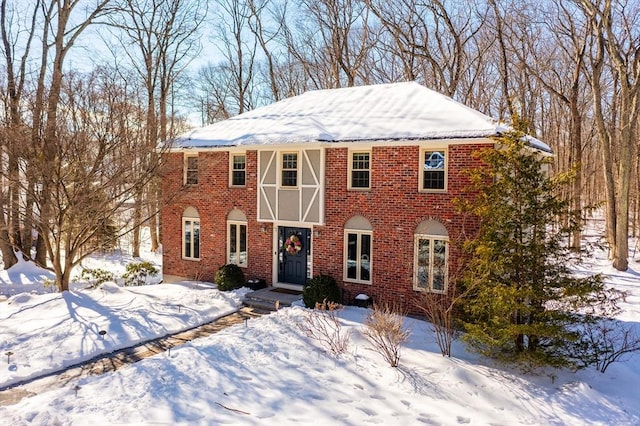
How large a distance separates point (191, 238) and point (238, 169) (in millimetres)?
3338

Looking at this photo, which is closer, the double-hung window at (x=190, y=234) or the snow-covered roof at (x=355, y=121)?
the snow-covered roof at (x=355, y=121)

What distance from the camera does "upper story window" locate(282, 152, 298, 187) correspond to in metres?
14.4

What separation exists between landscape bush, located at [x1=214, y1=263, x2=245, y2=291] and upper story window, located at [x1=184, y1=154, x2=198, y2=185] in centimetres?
366

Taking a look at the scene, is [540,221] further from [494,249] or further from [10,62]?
[10,62]

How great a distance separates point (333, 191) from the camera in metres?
13.6

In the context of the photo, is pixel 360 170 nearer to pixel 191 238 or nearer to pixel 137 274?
pixel 191 238

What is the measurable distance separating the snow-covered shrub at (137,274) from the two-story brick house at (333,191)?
1.82 meters

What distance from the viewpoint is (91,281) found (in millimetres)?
19062

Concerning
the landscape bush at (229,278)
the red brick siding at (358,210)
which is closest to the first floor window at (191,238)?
the red brick siding at (358,210)

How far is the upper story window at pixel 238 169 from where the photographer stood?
15453 mm

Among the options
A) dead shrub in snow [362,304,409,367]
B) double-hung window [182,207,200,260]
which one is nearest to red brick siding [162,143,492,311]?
double-hung window [182,207,200,260]

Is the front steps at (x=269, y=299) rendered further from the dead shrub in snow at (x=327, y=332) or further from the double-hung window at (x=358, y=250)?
the double-hung window at (x=358, y=250)

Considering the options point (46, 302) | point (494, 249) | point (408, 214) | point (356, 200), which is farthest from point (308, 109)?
point (46, 302)

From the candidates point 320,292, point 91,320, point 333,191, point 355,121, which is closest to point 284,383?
point 320,292
